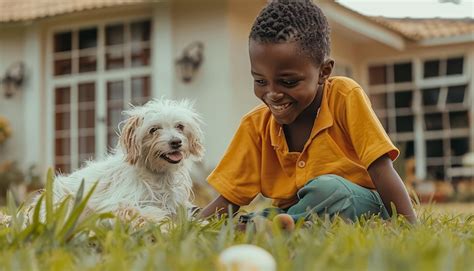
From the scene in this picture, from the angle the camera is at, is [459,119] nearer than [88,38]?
No

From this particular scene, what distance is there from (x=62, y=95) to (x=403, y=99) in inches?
238

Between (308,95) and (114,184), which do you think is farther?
(114,184)

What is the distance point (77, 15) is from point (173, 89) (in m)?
2.12

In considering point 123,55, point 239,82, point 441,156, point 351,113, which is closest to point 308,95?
point 351,113

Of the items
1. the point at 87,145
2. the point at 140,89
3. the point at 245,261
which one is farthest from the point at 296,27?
the point at 87,145

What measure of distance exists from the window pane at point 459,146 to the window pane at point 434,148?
0.20 metres

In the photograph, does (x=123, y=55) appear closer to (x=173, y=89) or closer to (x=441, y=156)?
(x=173, y=89)

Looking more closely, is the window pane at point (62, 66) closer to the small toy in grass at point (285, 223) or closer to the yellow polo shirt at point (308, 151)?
the yellow polo shirt at point (308, 151)

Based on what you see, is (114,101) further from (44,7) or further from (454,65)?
(454,65)

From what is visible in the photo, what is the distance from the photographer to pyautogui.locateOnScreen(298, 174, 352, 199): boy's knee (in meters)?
Result: 3.21

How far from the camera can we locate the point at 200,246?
82.2 inches

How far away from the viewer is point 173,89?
11688 mm

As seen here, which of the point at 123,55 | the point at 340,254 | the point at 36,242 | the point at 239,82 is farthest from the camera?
the point at 123,55

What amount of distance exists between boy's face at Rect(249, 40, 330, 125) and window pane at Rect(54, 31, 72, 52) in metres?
10.1
